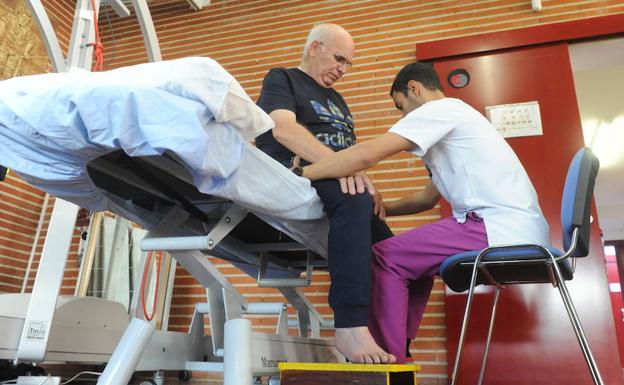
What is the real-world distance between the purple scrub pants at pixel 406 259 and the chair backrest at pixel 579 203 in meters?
0.23

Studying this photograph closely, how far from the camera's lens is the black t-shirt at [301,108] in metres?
1.74

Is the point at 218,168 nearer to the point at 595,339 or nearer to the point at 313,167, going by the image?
the point at 313,167

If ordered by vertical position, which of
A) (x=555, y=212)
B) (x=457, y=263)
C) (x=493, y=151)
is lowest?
(x=457, y=263)

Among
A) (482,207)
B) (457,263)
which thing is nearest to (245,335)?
(457,263)

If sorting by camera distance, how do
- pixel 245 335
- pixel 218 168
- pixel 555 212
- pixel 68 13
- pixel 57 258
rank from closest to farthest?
pixel 218 168, pixel 245 335, pixel 57 258, pixel 555 212, pixel 68 13

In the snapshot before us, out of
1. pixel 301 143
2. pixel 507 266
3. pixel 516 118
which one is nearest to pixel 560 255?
pixel 507 266

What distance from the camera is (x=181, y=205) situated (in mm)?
1385

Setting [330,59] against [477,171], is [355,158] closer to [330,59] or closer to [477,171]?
[477,171]

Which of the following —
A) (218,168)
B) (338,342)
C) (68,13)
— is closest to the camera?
(218,168)

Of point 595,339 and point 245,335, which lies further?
point 595,339

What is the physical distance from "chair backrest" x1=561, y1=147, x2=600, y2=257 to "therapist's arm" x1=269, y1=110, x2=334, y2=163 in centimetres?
72

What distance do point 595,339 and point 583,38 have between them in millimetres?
1816

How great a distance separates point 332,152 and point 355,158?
13cm

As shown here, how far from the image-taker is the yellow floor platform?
3.66 ft
